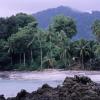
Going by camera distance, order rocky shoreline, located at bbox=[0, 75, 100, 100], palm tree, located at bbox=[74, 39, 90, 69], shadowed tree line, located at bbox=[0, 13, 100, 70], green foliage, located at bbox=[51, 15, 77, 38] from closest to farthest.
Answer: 1. rocky shoreline, located at bbox=[0, 75, 100, 100]
2. palm tree, located at bbox=[74, 39, 90, 69]
3. shadowed tree line, located at bbox=[0, 13, 100, 70]
4. green foliage, located at bbox=[51, 15, 77, 38]

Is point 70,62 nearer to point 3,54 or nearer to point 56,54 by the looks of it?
point 56,54

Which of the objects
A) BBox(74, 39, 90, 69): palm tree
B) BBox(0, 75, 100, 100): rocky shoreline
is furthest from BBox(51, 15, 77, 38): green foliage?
BBox(0, 75, 100, 100): rocky shoreline

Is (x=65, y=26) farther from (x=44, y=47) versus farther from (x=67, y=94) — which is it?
(x=67, y=94)

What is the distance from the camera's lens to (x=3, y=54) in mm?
84125

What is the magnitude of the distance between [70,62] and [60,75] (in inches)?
377

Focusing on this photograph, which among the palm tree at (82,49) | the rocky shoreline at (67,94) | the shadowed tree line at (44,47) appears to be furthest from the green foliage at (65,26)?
the rocky shoreline at (67,94)

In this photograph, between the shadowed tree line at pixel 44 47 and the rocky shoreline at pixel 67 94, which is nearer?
the rocky shoreline at pixel 67 94

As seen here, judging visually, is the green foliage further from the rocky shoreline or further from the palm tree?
the rocky shoreline

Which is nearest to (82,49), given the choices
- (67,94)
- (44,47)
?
(44,47)

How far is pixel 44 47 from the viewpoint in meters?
84.3

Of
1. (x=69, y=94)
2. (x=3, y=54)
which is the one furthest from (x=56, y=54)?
(x=69, y=94)

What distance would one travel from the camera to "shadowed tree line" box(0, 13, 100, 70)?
7900 cm

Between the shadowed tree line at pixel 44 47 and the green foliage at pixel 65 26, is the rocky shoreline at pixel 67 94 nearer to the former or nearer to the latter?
the shadowed tree line at pixel 44 47

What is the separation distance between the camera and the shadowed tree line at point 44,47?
79000 mm
